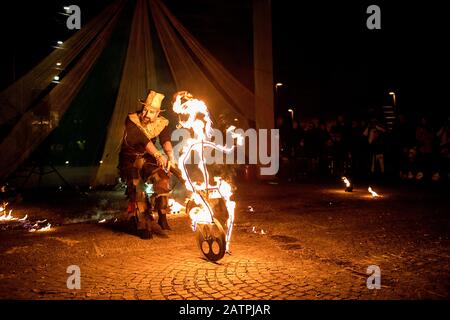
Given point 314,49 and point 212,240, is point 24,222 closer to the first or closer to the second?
point 212,240

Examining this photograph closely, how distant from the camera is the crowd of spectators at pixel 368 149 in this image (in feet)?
45.7

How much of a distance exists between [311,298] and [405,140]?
38.0ft

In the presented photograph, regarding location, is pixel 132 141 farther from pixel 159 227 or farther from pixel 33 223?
pixel 33 223

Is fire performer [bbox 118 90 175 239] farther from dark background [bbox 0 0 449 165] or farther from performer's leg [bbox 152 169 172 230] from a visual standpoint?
dark background [bbox 0 0 449 165]

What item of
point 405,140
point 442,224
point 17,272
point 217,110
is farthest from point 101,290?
point 405,140

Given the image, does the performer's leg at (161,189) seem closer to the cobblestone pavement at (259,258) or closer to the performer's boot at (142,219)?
the performer's boot at (142,219)

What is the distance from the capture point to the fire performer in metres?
7.06

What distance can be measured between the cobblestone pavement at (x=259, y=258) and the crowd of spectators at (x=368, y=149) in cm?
513

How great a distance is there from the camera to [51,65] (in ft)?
33.3

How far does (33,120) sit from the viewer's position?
10.5 metres

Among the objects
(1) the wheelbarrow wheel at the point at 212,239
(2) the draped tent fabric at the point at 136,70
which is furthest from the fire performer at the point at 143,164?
(2) the draped tent fabric at the point at 136,70

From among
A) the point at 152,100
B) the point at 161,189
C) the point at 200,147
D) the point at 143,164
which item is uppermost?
the point at 152,100

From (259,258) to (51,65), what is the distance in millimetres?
7341

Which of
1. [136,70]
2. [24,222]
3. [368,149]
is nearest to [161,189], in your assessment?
[24,222]
